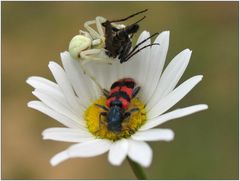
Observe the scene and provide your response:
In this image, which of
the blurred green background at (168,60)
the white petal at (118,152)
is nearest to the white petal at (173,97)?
the white petal at (118,152)

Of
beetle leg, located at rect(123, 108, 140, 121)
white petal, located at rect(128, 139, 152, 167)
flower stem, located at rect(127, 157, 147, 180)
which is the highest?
white petal, located at rect(128, 139, 152, 167)

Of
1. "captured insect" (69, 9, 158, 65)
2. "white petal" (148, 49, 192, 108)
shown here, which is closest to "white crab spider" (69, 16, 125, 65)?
"captured insect" (69, 9, 158, 65)

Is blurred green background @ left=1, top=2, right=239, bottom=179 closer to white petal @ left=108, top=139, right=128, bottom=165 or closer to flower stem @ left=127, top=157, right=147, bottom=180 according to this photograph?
white petal @ left=108, top=139, right=128, bottom=165

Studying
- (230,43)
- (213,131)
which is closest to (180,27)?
(230,43)

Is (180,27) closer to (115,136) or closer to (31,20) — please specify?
(31,20)

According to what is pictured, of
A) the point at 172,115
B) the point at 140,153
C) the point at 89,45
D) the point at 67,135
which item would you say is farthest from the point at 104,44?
the point at 140,153

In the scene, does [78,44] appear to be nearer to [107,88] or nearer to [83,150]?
[107,88]

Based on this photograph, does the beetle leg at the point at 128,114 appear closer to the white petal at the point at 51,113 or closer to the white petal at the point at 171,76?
the white petal at the point at 171,76
